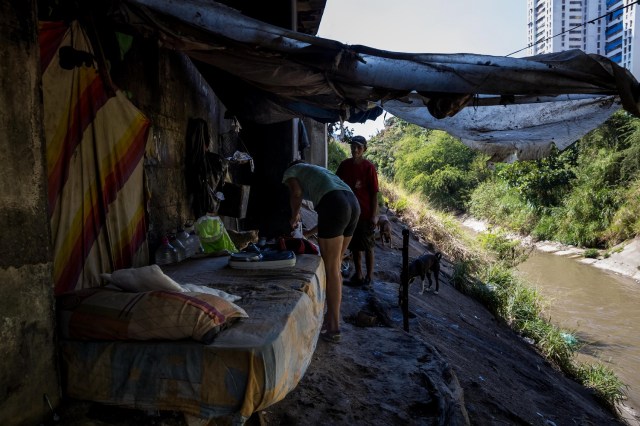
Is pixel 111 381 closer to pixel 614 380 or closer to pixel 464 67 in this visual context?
pixel 464 67

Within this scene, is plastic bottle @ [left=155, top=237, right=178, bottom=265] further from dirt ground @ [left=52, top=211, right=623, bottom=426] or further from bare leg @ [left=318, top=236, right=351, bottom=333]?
dirt ground @ [left=52, top=211, right=623, bottom=426]

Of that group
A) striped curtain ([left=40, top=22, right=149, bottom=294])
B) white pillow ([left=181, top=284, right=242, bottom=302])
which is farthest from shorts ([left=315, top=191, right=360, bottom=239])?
striped curtain ([left=40, top=22, right=149, bottom=294])

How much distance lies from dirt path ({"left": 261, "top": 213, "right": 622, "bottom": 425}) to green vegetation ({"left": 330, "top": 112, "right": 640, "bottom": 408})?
3.97 ft

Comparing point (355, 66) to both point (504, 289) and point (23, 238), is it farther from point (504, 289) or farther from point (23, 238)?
point (504, 289)

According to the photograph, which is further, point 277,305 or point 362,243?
point 362,243

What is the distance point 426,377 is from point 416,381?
0.09 metres

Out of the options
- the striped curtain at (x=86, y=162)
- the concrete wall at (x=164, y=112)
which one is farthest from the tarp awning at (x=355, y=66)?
the concrete wall at (x=164, y=112)

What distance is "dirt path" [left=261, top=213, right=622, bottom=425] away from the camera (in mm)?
2963

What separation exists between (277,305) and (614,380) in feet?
24.0

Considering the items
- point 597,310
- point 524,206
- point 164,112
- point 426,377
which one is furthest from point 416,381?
point 524,206

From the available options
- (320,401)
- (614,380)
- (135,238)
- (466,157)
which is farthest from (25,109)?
(466,157)

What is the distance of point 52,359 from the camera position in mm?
1953

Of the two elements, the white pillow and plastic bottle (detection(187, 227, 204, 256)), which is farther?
plastic bottle (detection(187, 227, 204, 256))

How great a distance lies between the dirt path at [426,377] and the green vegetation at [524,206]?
3.97 feet
